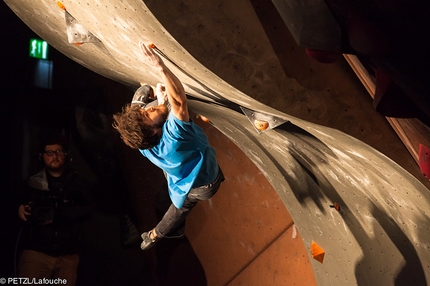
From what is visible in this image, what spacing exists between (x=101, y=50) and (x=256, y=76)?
1.24 meters

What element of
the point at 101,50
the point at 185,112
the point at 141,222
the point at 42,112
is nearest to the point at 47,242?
the point at 141,222

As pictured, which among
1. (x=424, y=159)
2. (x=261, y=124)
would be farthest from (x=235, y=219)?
(x=424, y=159)

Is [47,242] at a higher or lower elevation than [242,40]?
lower

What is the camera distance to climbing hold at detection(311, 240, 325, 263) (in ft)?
7.81

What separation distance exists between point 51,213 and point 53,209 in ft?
0.12

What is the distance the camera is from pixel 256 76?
1.23 m

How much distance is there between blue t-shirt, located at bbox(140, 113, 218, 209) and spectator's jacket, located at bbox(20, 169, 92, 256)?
1.33m

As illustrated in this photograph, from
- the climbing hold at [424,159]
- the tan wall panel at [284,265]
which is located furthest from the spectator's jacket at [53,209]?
the climbing hold at [424,159]

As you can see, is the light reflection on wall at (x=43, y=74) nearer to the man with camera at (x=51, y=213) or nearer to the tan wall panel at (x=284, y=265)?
the man with camera at (x=51, y=213)

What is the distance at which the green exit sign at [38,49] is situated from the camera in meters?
3.96

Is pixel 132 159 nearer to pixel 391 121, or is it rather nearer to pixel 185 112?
pixel 185 112

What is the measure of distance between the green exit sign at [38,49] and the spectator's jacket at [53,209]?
1327mm

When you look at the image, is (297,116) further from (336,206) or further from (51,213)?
(51,213)

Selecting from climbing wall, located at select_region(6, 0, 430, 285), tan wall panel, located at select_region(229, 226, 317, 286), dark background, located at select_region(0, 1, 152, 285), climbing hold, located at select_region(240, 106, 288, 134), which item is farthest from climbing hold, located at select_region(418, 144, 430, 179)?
dark background, located at select_region(0, 1, 152, 285)
